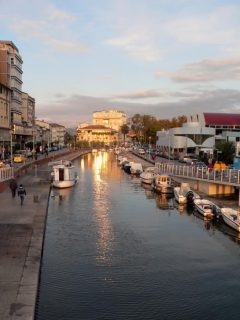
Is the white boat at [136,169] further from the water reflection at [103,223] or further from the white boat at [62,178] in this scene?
the white boat at [62,178]

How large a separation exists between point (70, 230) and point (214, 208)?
12.4 metres

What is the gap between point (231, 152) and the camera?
80.4 m

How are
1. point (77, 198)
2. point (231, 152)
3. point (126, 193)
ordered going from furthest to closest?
point (231, 152) → point (126, 193) → point (77, 198)

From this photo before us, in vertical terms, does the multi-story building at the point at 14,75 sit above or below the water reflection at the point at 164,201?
above

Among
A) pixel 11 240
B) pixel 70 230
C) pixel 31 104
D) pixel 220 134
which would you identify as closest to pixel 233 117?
pixel 220 134

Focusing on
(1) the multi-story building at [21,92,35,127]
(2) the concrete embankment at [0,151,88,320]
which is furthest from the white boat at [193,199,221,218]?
(1) the multi-story building at [21,92,35,127]

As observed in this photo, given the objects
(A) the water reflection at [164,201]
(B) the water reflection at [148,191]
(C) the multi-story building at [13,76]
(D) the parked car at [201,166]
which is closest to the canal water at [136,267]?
(A) the water reflection at [164,201]

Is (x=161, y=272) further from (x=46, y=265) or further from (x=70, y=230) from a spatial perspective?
(x=70, y=230)

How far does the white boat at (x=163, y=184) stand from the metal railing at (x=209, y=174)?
5.89ft

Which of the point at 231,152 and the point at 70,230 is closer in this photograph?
the point at 70,230

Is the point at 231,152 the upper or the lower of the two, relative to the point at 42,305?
upper

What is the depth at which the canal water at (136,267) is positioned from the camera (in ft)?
61.5

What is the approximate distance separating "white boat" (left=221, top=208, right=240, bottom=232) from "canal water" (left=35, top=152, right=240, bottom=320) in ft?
1.69

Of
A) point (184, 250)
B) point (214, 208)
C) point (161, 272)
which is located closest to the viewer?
point (161, 272)
